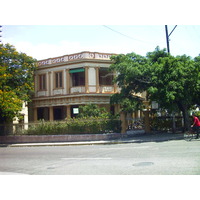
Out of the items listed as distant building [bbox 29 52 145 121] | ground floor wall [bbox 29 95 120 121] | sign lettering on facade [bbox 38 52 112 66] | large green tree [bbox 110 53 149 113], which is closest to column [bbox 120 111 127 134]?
large green tree [bbox 110 53 149 113]

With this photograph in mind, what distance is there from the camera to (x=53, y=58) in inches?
1138

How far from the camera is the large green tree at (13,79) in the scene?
2061 centimetres

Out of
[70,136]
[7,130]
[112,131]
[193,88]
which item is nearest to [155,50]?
[193,88]

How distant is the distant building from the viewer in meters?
27.0

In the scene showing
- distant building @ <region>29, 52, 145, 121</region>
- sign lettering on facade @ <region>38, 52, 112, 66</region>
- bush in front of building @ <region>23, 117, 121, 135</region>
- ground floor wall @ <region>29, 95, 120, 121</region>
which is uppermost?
sign lettering on facade @ <region>38, 52, 112, 66</region>

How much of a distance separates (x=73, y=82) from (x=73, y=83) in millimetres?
103

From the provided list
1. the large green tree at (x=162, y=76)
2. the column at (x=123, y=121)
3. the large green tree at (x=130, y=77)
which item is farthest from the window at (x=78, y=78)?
the column at (x=123, y=121)

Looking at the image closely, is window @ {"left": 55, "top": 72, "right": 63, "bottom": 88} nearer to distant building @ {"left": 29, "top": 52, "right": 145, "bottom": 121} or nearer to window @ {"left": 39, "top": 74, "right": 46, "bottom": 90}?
distant building @ {"left": 29, "top": 52, "right": 145, "bottom": 121}

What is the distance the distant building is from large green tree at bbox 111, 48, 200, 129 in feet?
19.9

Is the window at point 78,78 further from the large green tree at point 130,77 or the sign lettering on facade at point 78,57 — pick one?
the large green tree at point 130,77

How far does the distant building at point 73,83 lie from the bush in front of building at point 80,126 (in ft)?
12.7

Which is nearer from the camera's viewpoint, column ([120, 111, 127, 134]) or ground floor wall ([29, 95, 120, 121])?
column ([120, 111, 127, 134])

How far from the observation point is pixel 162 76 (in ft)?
60.7

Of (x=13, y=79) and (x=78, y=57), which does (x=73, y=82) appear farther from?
(x=13, y=79)
